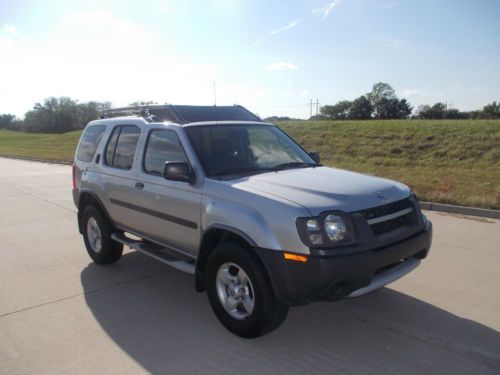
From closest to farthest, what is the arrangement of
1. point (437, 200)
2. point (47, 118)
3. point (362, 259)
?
point (362, 259) → point (437, 200) → point (47, 118)

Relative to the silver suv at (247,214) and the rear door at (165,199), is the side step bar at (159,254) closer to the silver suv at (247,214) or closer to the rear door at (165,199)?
the silver suv at (247,214)

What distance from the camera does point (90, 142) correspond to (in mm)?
6008

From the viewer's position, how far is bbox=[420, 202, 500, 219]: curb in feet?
25.9

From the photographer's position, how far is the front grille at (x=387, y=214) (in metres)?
3.43

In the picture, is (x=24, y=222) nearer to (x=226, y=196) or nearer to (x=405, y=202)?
(x=226, y=196)

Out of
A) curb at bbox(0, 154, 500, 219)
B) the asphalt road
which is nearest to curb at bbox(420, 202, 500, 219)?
curb at bbox(0, 154, 500, 219)

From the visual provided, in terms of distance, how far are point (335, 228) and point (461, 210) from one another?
606cm

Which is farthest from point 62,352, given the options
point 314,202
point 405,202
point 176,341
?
point 405,202

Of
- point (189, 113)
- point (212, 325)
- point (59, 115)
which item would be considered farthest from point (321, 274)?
point (59, 115)

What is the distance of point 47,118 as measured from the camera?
355 ft

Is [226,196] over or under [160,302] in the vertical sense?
over

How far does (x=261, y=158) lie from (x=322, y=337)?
73.9 inches

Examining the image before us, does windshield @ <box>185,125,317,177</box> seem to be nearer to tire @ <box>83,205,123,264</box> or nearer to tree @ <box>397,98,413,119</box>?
tire @ <box>83,205,123,264</box>

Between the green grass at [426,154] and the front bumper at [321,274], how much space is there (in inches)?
243
